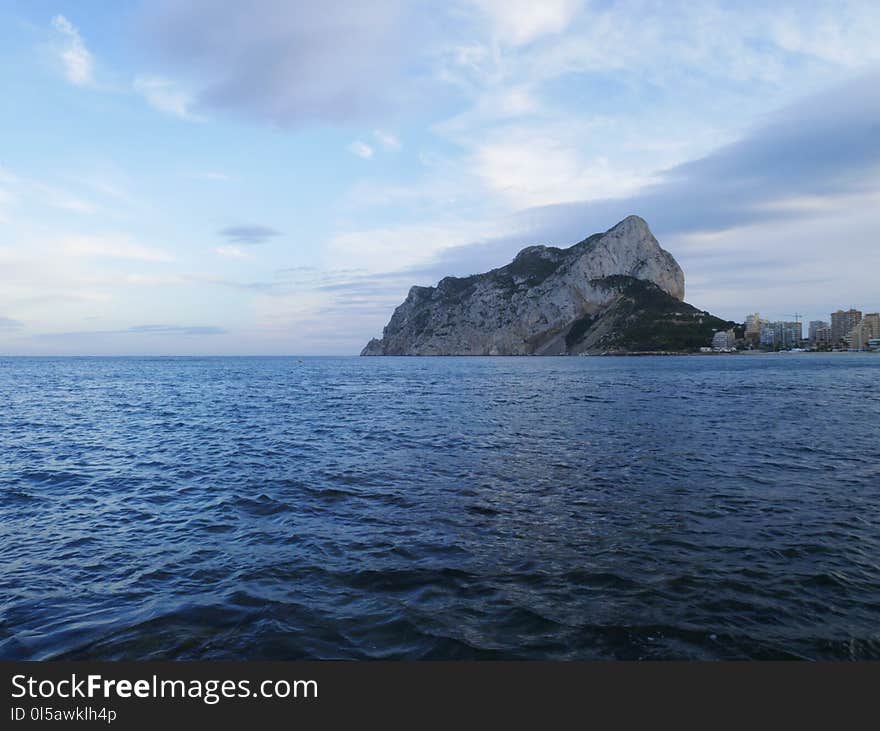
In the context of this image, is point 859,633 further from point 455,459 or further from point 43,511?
point 43,511

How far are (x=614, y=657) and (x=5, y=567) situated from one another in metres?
15.2

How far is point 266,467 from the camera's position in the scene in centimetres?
2548

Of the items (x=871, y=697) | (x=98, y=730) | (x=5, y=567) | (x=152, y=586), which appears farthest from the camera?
(x=5, y=567)

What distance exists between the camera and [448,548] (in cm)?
1390

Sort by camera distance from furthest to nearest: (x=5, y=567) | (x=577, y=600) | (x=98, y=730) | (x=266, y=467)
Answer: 1. (x=266, y=467)
2. (x=5, y=567)
3. (x=577, y=600)
4. (x=98, y=730)

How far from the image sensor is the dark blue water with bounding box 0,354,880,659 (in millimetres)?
9406

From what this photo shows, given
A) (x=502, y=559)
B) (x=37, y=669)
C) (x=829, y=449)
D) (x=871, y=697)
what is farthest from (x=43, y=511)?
(x=829, y=449)

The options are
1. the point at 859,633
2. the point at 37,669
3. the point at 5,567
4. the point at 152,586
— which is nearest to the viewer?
the point at 37,669

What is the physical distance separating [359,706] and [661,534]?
1064cm

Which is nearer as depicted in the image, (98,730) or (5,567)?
(98,730)

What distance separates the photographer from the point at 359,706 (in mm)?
7281

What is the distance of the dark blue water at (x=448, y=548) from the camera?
9406mm

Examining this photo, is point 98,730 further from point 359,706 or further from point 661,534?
point 661,534

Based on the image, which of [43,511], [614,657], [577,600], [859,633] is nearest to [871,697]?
[859,633]
